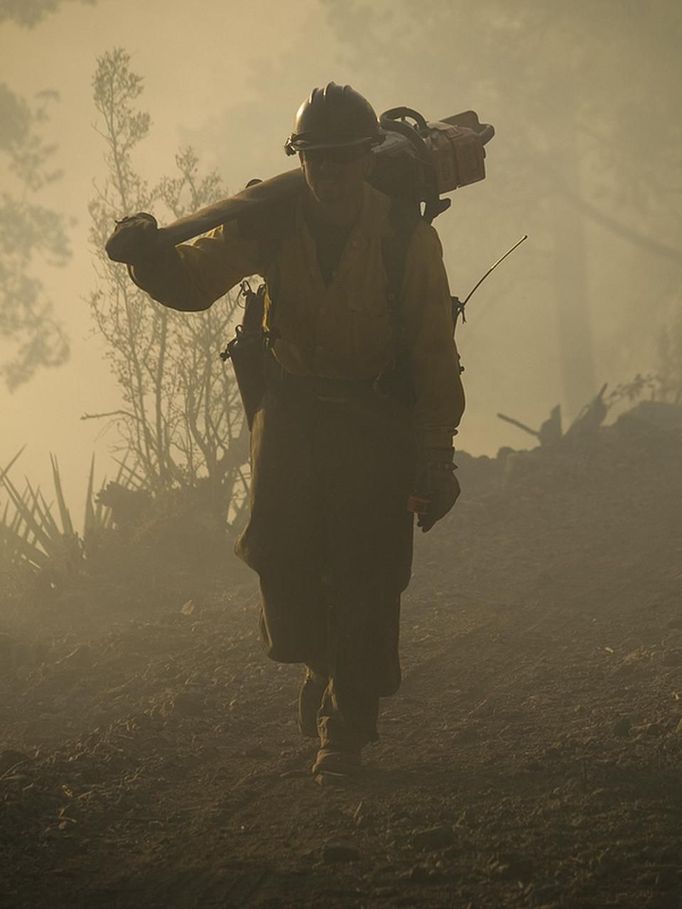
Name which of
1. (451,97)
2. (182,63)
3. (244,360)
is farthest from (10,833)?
(182,63)

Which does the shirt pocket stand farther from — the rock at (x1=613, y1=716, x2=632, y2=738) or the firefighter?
the rock at (x1=613, y1=716, x2=632, y2=738)

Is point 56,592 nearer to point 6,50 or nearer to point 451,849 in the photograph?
point 451,849

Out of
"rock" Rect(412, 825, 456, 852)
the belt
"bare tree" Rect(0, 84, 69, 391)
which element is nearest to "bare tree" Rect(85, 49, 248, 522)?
the belt

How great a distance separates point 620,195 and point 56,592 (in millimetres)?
17882

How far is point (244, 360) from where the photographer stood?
14.1ft

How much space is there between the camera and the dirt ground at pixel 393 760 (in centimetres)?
316

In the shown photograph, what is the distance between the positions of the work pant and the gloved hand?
2.22 ft

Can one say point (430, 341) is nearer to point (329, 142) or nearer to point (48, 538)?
point (329, 142)

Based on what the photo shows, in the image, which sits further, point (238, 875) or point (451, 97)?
point (451, 97)

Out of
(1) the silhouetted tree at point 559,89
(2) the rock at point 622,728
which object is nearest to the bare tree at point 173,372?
(2) the rock at point 622,728

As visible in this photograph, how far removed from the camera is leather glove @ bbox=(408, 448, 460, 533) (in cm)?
413

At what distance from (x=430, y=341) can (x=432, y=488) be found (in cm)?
49

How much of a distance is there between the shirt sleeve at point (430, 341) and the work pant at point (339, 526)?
140 mm

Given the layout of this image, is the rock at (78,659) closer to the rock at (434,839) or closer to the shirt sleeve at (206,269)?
the shirt sleeve at (206,269)
